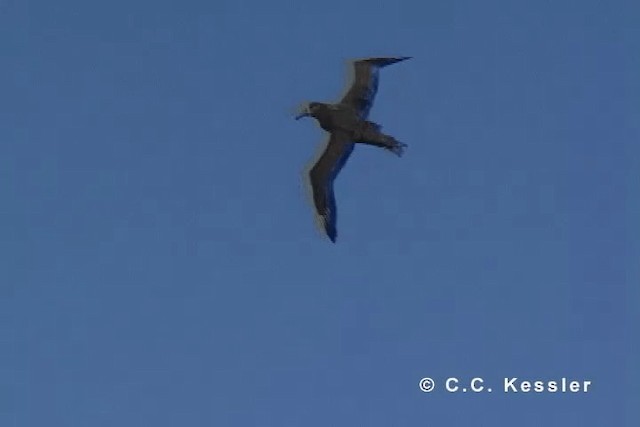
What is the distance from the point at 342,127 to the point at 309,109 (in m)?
0.10

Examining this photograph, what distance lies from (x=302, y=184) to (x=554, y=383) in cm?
82

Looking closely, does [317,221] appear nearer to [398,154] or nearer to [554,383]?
[398,154]

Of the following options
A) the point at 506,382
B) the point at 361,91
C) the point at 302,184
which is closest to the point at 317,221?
the point at 302,184

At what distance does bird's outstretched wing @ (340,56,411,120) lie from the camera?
3816mm

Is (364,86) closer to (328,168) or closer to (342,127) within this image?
(342,127)

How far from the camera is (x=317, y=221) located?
150 inches

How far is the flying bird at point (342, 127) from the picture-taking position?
12.5 feet

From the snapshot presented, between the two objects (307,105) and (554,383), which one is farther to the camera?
(307,105)

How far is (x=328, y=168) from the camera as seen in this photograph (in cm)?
385

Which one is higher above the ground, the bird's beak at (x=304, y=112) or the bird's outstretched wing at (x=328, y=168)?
the bird's beak at (x=304, y=112)

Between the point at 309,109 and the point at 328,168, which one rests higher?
the point at 309,109

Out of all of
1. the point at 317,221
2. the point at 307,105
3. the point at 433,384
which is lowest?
the point at 433,384

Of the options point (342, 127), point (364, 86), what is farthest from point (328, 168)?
point (364, 86)

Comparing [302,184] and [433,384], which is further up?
[302,184]
